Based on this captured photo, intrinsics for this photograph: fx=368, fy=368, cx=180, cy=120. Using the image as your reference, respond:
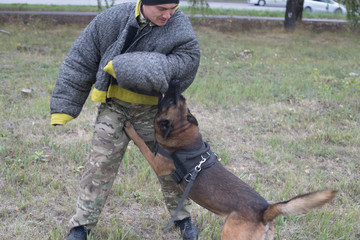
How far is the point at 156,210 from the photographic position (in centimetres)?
369

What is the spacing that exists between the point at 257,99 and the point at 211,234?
397 cm

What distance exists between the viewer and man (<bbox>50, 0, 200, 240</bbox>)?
2574mm

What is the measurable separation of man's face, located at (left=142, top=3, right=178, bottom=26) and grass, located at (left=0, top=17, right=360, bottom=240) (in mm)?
1794

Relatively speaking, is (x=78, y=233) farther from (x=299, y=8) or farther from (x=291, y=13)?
(x=299, y=8)

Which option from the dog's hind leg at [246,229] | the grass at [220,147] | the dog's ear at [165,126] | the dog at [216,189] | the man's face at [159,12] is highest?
the man's face at [159,12]

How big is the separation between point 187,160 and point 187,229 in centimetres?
83

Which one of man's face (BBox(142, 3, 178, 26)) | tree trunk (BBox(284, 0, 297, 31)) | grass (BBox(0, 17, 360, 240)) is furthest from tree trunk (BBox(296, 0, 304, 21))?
man's face (BBox(142, 3, 178, 26))

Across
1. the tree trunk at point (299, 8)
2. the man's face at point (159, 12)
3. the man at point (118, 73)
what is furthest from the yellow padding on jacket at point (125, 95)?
the tree trunk at point (299, 8)

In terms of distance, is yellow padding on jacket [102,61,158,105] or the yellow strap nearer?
the yellow strap

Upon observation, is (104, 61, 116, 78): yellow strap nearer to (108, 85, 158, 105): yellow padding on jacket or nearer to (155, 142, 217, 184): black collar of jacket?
(108, 85, 158, 105): yellow padding on jacket

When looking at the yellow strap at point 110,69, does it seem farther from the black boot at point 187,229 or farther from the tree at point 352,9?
the tree at point 352,9

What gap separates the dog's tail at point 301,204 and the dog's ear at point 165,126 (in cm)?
92

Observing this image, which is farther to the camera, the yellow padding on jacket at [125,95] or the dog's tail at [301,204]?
the yellow padding on jacket at [125,95]

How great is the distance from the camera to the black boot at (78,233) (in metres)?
3.00
